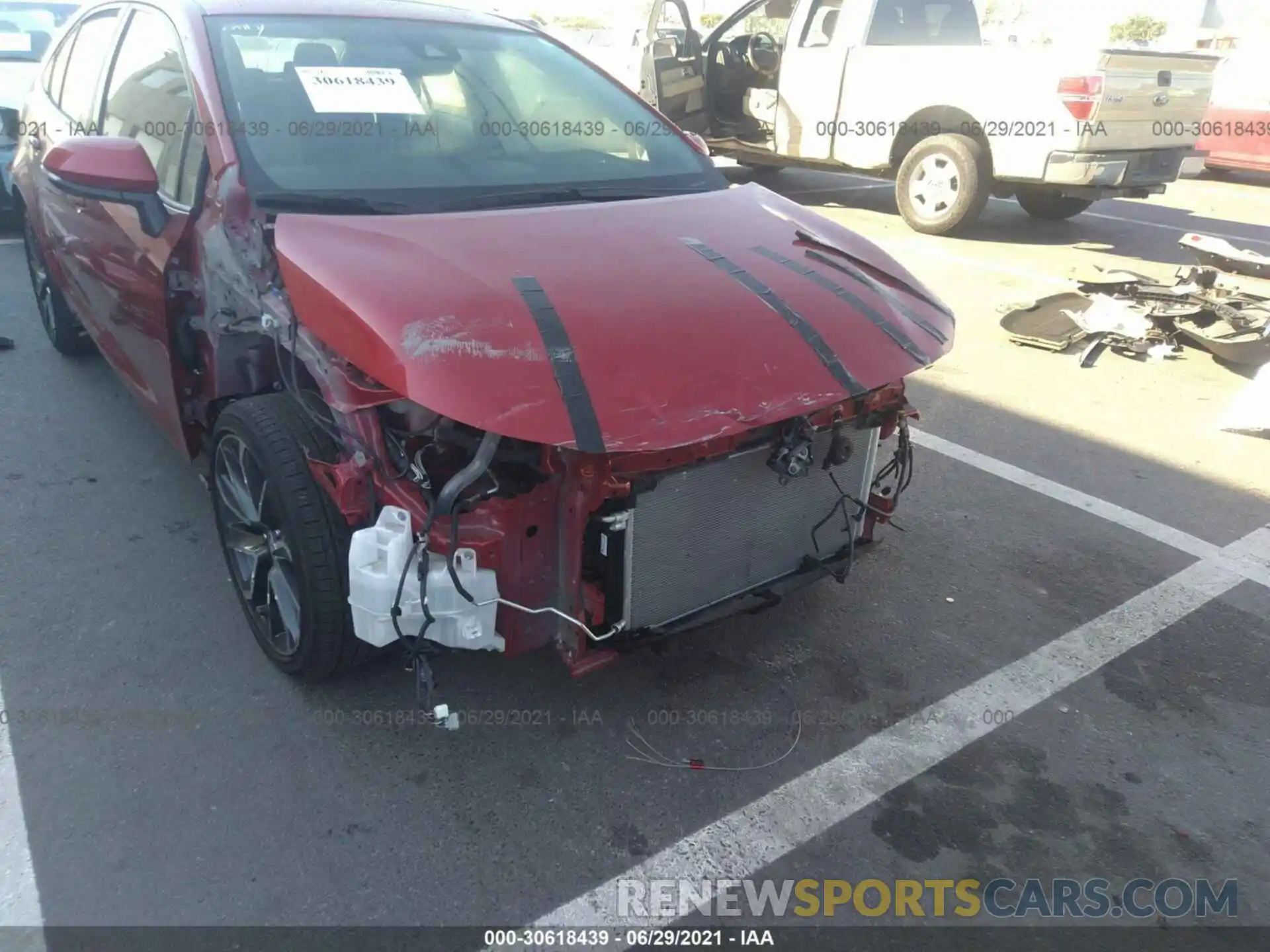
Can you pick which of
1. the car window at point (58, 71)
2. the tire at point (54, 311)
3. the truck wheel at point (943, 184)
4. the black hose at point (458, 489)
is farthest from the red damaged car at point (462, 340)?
the truck wheel at point (943, 184)

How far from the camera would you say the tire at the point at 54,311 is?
488 cm

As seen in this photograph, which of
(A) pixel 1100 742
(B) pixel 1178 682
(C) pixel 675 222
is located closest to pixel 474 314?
(C) pixel 675 222

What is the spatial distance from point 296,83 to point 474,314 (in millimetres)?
1307

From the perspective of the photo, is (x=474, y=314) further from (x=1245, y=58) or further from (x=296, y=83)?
(x=1245, y=58)

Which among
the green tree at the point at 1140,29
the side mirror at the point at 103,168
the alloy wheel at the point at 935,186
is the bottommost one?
the alloy wheel at the point at 935,186

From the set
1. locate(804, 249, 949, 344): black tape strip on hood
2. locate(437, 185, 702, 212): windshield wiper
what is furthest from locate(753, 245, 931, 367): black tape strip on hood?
locate(437, 185, 702, 212): windshield wiper

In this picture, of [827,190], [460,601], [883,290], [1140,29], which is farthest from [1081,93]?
[1140,29]

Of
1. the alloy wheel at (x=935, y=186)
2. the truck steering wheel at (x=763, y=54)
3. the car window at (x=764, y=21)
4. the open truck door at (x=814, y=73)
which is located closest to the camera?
the alloy wheel at (x=935, y=186)

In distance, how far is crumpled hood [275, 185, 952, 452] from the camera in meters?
2.08

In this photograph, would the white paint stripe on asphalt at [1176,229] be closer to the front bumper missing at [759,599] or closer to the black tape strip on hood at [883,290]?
the black tape strip on hood at [883,290]

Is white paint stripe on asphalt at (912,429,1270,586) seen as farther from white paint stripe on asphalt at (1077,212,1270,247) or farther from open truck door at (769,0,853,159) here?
white paint stripe on asphalt at (1077,212,1270,247)

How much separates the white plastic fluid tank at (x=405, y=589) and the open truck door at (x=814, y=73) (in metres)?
8.21

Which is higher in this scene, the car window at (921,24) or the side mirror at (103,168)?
the car window at (921,24)

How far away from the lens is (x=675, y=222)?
2.86m
